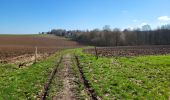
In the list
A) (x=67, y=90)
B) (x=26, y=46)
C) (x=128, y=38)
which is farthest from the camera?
(x=128, y=38)

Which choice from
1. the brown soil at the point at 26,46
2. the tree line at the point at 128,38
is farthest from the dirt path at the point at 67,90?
the tree line at the point at 128,38

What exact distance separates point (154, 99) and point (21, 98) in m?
5.64

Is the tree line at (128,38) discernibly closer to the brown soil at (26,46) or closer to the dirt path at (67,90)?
the brown soil at (26,46)

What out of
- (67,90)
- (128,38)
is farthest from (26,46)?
(67,90)

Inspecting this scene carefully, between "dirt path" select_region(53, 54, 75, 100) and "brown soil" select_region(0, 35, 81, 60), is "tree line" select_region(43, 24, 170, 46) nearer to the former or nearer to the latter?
"brown soil" select_region(0, 35, 81, 60)

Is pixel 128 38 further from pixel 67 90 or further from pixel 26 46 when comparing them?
pixel 67 90

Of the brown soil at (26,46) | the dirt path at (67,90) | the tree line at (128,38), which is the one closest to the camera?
the dirt path at (67,90)

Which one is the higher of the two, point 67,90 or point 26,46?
point 67,90

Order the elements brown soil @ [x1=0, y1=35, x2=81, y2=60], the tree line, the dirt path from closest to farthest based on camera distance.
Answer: the dirt path, brown soil @ [x1=0, y1=35, x2=81, y2=60], the tree line

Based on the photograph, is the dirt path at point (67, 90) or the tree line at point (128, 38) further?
the tree line at point (128, 38)

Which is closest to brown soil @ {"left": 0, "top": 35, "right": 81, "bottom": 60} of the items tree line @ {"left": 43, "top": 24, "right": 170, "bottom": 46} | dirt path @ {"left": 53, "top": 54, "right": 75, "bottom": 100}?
tree line @ {"left": 43, "top": 24, "right": 170, "bottom": 46}

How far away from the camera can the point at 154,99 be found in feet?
41.4

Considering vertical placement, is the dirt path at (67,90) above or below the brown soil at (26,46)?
above

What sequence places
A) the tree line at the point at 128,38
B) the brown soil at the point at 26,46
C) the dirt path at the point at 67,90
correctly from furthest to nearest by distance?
the tree line at the point at 128,38 < the brown soil at the point at 26,46 < the dirt path at the point at 67,90
